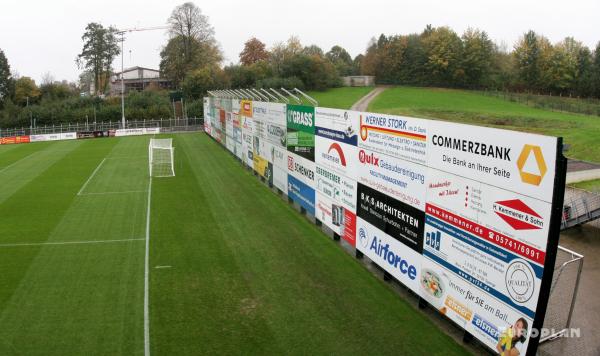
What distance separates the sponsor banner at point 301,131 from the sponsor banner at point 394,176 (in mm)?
4589

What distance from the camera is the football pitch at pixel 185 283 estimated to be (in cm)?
1064

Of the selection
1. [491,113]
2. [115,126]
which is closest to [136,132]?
[115,126]

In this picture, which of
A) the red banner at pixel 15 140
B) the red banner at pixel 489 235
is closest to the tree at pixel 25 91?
the red banner at pixel 15 140

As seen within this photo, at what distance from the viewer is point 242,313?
39.1ft

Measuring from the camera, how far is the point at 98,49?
323ft

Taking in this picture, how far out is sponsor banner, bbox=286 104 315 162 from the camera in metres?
19.5

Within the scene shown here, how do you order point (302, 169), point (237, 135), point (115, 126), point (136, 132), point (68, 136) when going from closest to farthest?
point (302, 169)
point (237, 135)
point (68, 136)
point (136, 132)
point (115, 126)

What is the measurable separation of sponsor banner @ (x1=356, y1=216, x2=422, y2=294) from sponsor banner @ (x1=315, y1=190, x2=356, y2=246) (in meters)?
0.49

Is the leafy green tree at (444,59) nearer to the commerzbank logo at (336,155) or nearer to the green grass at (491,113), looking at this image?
the green grass at (491,113)

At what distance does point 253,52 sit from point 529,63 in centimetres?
5391

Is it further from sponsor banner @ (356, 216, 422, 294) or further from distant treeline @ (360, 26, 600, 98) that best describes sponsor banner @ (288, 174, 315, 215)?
distant treeline @ (360, 26, 600, 98)

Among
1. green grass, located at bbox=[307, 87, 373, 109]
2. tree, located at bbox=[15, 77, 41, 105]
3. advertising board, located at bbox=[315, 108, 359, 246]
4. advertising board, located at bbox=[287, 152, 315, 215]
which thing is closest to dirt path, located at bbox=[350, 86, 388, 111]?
green grass, located at bbox=[307, 87, 373, 109]

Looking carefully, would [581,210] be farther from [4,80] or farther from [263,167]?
[4,80]

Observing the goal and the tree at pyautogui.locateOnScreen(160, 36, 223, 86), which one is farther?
the tree at pyautogui.locateOnScreen(160, 36, 223, 86)
